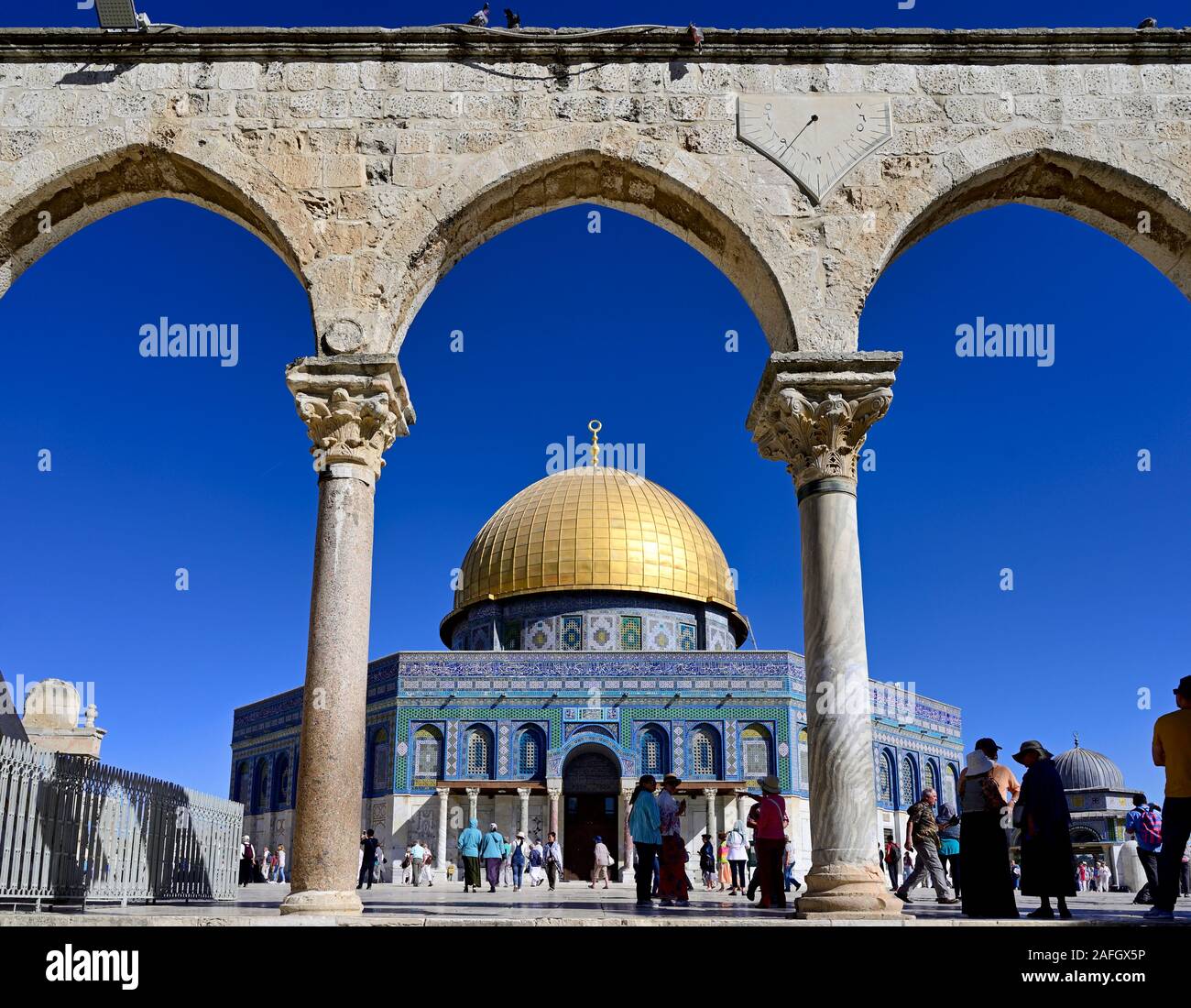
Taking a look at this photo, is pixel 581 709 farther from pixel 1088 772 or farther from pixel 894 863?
pixel 1088 772

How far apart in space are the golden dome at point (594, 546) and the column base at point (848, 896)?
24.3 meters

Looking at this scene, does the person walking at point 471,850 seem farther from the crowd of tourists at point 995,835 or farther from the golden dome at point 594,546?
the golden dome at point 594,546

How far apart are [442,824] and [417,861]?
3.71 metres

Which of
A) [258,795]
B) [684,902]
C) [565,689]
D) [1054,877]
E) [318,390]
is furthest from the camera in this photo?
[258,795]

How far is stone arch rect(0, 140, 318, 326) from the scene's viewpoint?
7.44m

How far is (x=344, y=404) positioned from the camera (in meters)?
6.94

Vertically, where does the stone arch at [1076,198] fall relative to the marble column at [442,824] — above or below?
above

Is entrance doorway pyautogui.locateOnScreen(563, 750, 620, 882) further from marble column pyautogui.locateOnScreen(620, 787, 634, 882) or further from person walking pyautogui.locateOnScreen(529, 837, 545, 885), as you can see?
person walking pyautogui.locateOnScreen(529, 837, 545, 885)

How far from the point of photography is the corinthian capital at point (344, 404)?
22.8ft

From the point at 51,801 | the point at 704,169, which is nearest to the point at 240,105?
the point at 704,169

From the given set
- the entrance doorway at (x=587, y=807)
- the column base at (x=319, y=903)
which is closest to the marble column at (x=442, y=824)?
the entrance doorway at (x=587, y=807)
